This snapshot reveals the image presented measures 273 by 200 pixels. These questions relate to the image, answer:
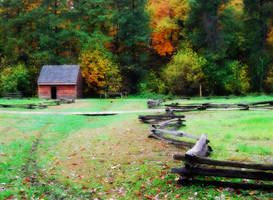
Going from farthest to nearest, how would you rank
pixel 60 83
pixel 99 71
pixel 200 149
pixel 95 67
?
1. pixel 99 71
2. pixel 95 67
3. pixel 60 83
4. pixel 200 149

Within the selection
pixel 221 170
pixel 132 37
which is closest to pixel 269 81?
pixel 132 37

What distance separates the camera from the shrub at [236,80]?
44406 millimetres

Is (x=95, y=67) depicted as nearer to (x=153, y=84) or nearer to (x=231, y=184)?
(x=153, y=84)

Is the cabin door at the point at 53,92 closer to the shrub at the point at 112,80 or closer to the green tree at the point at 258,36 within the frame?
the shrub at the point at 112,80

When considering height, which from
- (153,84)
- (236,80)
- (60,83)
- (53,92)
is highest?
(236,80)

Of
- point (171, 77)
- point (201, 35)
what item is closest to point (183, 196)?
point (171, 77)

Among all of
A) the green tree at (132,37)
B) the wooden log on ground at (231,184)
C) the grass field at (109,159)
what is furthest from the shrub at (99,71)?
the wooden log on ground at (231,184)

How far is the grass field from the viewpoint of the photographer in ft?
23.5

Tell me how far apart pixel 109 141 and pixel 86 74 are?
36988 mm

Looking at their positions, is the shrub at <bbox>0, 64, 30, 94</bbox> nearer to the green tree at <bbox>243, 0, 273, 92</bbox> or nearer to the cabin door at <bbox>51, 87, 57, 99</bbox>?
the cabin door at <bbox>51, 87, 57, 99</bbox>

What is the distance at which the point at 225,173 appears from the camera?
666 cm

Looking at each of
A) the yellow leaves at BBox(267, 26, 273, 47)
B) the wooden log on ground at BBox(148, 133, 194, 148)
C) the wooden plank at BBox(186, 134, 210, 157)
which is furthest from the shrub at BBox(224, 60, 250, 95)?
the wooden plank at BBox(186, 134, 210, 157)

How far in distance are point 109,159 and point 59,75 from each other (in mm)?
37367

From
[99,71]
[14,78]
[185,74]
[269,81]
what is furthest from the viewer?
[99,71]
